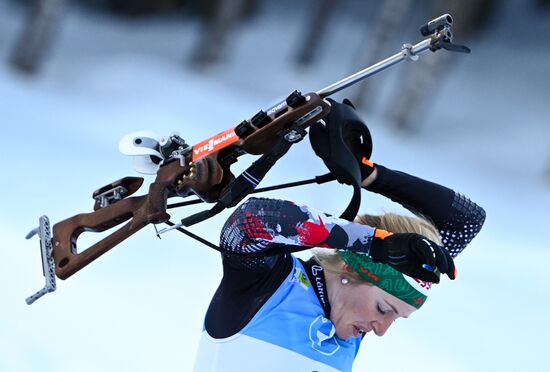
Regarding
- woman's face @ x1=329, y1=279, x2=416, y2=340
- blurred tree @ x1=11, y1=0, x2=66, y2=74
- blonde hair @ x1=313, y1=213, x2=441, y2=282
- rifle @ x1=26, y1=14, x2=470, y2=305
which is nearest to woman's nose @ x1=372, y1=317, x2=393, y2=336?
woman's face @ x1=329, y1=279, x2=416, y2=340

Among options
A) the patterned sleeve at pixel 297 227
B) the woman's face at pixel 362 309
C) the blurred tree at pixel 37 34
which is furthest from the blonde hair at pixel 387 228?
the blurred tree at pixel 37 34

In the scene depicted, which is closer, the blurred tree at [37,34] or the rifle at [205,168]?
the rifle at [205,168]

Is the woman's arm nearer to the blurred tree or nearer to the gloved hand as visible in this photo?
the gloved hand

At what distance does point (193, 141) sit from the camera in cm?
587

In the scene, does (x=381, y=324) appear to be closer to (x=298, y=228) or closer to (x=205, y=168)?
(x=298, y=228)

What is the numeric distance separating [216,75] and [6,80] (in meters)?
2.09

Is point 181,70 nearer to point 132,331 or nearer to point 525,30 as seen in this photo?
point 525,30

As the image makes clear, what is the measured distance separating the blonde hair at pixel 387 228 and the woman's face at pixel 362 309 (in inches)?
1.3

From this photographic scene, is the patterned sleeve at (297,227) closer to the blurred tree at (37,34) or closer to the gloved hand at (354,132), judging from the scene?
the gloved hand at (354,132)

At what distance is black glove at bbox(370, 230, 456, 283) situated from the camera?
1.79m

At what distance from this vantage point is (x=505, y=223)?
5.53 meters

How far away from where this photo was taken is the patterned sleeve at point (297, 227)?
6.08 ft

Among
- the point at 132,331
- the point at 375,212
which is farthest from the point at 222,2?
the point at 375,212

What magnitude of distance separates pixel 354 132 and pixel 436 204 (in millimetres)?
326
